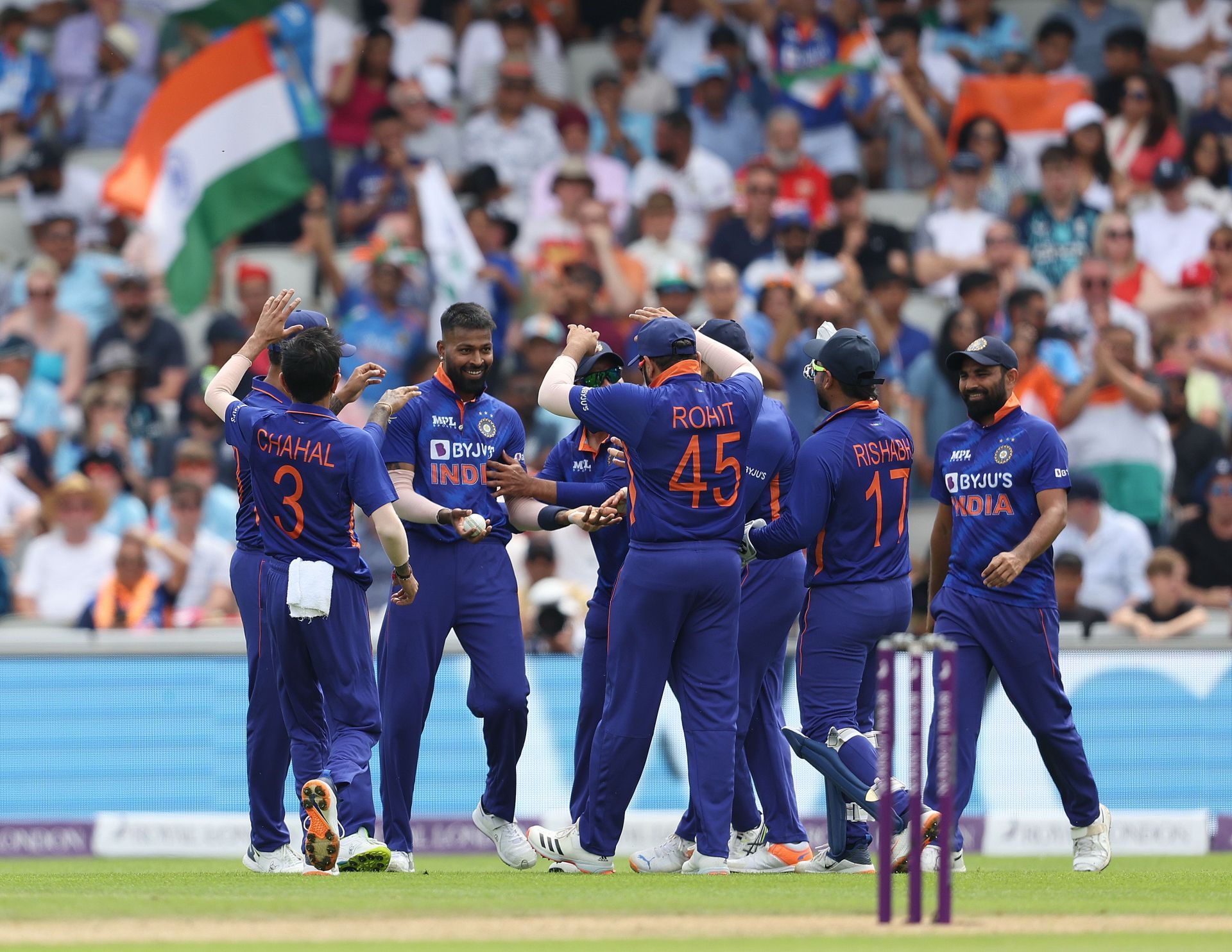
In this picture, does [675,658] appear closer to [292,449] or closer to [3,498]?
[292,449]

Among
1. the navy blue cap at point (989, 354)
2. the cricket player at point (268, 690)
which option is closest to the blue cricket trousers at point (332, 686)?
the cricket player at point (268, 690)

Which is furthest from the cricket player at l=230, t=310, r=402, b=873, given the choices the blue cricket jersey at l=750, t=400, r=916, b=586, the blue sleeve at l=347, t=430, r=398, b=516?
the blue cricket jersey at l=750, t=400, r=916, b=586

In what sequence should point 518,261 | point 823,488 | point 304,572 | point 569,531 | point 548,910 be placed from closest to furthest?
1. point 548,910
2. point 304,572
3. point 823,488
4. point 569,531
5. point 518,261

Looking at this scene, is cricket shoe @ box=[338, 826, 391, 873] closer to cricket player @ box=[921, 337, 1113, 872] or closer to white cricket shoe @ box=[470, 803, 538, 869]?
white cricket shoe @ box=[470, 803, 538, 869]

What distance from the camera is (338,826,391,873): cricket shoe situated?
386 inches

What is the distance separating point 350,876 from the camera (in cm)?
972

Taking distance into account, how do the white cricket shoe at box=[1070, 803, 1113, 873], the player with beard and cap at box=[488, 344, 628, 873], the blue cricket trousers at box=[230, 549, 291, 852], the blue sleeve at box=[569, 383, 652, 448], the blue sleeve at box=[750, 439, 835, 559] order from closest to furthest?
1. the blue sleeve at box=[569, 383, 652, 448]
2. the blue cricket trousers at box=[230, 549, 291, 852]
3. the blue sleeve at box=[750, 439, 835, 559]
4. the player with beard and cap at box=[488, 344, 628, 873]
5. the white cricket shoe at box=[1070, 803, 1113, 873]

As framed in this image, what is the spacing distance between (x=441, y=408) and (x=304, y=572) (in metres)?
1.32

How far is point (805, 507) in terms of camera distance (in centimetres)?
1022

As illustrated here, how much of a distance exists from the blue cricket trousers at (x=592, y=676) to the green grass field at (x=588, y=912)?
0.76 m

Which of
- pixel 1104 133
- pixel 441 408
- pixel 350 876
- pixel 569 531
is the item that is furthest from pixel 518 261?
pixel 350 876

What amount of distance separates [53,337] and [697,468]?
9676 mm

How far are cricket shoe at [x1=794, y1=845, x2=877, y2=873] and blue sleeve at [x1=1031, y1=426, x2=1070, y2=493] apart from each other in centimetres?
211

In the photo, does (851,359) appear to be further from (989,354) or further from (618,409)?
(618,409)
